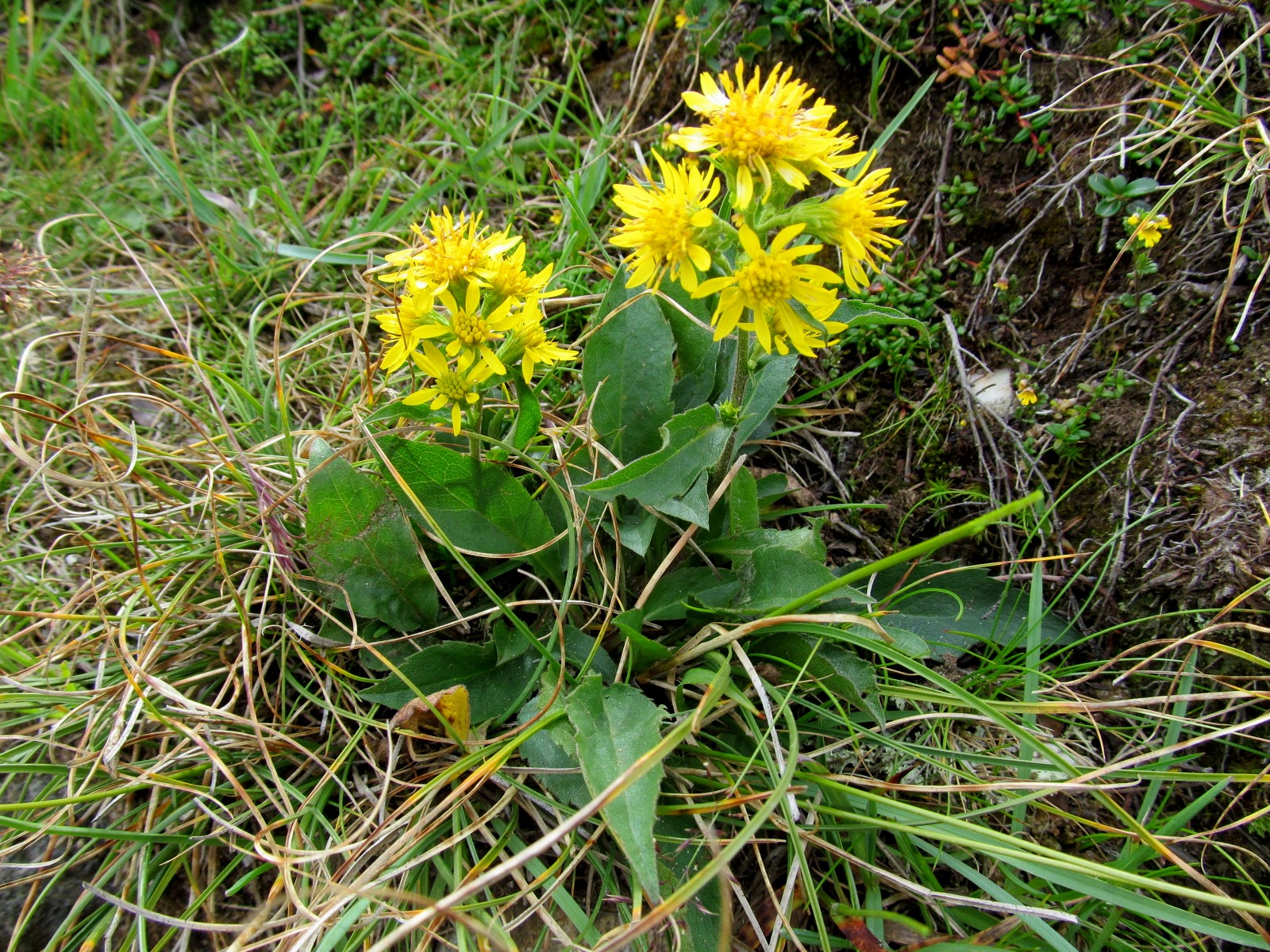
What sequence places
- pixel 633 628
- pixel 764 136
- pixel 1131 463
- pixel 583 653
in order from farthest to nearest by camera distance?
1. pixel 1131 463
2. pixel 583 653
3. pixel 633 628
4. pixel 764 136

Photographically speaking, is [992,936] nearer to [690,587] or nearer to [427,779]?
[690,587]

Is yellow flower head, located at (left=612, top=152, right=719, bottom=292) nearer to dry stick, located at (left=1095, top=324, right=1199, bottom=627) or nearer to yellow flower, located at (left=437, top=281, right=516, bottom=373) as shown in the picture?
yellow flower, located at (left=437, top=281, right=516, bottom=373)

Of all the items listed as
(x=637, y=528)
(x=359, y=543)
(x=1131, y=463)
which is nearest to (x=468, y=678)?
(x=359, y=543)

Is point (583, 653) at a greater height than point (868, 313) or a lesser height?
lesser

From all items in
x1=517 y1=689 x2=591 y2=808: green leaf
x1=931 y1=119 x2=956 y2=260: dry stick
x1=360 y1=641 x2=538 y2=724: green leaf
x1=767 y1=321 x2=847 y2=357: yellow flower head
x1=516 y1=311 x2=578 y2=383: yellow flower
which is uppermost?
x1=931 y1=119 x2=956 y2=260: dry stick

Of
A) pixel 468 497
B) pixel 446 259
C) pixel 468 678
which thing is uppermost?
pixel 446 259

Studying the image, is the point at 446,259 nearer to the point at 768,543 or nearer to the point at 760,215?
the point at 760,215

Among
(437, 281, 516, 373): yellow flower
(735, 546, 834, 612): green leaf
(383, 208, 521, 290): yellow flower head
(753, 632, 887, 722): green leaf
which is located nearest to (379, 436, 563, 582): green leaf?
(437, 281, 516, 373): yellow flower

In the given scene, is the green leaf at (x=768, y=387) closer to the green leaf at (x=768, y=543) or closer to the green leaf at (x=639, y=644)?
the green leaf at (x=768, y=543)

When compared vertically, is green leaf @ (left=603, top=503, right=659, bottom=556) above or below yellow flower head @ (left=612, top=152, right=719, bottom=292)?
below
